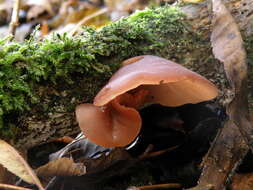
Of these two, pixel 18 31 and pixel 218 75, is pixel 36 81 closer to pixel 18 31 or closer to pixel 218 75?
pixel 218 75

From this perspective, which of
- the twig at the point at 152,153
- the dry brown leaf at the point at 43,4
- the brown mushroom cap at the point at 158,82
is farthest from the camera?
the dry brown leaf at the point at 43,4

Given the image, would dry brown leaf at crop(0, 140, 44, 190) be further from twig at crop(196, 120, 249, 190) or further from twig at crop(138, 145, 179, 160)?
twig at crop(196, 120, 249, 190)

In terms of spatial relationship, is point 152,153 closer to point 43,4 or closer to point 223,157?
point 223,157

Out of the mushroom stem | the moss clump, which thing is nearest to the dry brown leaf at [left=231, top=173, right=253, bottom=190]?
the mushroom stem

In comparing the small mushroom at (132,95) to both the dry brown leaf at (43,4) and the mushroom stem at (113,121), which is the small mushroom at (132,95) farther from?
the dry brown leaf at (43,4)

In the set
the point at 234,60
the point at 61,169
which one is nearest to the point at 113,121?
the point at 61,169

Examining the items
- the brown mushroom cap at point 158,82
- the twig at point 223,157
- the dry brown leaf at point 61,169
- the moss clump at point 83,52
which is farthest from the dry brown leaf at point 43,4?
the twig at point 223,157
